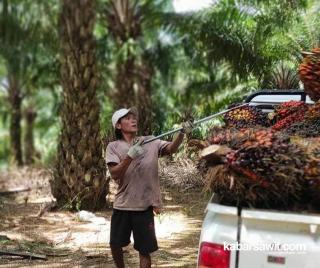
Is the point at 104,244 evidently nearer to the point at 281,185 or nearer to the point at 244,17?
the point at 281,185

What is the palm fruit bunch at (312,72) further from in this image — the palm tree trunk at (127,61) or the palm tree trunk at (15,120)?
the palm tree trunk at (15,120)

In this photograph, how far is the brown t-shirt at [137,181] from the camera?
4789 millimetres

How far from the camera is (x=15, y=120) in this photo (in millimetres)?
20562

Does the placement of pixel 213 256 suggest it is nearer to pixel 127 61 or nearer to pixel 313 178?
pixel 313 178

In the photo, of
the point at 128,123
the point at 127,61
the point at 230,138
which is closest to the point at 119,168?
the point at 128,123

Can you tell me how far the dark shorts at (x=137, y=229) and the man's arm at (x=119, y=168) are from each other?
355 mm

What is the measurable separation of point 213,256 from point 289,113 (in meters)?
2.60

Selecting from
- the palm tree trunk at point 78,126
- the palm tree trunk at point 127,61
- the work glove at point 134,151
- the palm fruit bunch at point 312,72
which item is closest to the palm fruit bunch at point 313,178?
the work glove at point 134,151

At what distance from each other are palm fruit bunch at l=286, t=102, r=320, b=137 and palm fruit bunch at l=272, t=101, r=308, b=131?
3.5 inches

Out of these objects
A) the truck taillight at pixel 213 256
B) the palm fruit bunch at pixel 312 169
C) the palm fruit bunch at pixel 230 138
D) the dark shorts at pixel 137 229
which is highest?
the palm fruit bunch at pixel 230 138

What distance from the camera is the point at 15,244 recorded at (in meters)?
7.20

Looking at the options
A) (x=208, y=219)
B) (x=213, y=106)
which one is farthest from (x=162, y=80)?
(x=208, y=219)

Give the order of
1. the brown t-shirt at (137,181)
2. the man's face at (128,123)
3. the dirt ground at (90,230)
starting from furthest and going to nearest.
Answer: the dirt ground at (90,230)
the man's face at (128,123)
the brown t-shirt at (137,181)

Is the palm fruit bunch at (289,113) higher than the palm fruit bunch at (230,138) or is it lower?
higher
